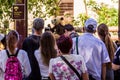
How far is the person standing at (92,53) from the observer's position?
25.2ft

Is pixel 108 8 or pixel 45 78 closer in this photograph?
pixel 45 78

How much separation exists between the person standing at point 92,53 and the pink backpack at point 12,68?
1.07m

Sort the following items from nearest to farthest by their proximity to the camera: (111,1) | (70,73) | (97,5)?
1. (70,73)
2. (97,5)
3. (111,1)

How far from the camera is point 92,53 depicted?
7727 mm

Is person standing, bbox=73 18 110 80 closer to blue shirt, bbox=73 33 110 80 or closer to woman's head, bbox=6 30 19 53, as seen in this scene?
blue shirt, bbox=73 33 110 80

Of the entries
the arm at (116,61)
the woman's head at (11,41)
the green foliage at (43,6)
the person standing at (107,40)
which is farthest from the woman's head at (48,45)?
the green foliage at (43,6)

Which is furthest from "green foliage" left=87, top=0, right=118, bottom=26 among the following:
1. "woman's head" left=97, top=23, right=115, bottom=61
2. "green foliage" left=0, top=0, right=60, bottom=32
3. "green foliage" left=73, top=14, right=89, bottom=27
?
"woman's head" left=97, top=23, right=115, bottom=61

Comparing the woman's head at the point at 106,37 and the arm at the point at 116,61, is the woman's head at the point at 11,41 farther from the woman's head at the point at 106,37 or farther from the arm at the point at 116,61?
the woman's head at the point at 106,37

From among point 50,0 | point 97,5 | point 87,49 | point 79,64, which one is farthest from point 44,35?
point 97,5

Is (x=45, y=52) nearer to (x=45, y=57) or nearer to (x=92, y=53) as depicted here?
(x=45, y=57)

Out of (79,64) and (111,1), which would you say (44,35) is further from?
(111,1)

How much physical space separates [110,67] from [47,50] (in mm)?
1314

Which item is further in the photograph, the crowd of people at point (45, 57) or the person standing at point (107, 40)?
the person standing at point (107, 40)

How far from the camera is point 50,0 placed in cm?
1733
